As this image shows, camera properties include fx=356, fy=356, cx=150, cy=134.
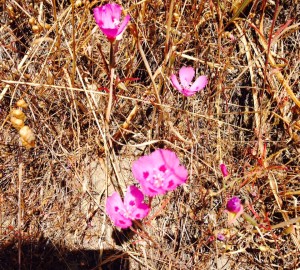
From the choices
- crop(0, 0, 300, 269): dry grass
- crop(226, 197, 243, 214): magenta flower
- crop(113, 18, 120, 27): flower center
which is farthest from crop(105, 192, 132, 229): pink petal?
crop(113, 18, 120, 27): flower center

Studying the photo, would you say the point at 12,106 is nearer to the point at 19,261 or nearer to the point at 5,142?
the point at 5,142

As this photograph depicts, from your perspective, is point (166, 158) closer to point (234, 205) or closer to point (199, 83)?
point (234, 205)

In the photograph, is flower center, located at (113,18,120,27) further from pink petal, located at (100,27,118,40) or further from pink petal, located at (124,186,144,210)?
pink petal, located at (124,186,144,210)

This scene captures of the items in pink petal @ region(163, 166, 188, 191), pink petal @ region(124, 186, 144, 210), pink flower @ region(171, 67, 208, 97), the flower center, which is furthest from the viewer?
pink flower @ region(171, 67, 208, 97)

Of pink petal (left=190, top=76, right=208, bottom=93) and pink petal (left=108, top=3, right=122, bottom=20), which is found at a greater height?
pink petal (left=108, top=3, right=122, bottom=20)

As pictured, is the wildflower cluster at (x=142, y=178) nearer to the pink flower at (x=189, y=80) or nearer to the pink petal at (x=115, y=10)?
the pink petal at (x=115, y=10)

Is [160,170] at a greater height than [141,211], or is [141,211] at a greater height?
[160,170]

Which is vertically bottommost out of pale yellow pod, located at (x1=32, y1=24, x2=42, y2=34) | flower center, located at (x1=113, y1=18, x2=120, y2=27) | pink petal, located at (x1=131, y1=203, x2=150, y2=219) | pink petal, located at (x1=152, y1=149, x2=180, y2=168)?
pink petal, located at (x1=131, y1=203, x2=150, y2=219)

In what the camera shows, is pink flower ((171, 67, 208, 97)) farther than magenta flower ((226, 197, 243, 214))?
Yes

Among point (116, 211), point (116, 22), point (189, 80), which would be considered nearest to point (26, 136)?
point (116, 211)
